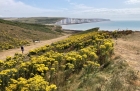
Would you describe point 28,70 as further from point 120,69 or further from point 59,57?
point 120,69

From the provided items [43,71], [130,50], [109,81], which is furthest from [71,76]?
[130,50]

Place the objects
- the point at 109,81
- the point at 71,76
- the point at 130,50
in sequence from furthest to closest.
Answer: the point at 130,50 → the point at 71,76 → the point at 109,81

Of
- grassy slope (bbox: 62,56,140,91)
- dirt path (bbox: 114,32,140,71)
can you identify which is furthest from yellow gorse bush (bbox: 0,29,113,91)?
dirt path (bbox: 114,32,140,71)

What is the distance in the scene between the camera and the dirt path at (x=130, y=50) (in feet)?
33.7

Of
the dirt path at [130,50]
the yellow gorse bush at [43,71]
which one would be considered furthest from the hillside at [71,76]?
the dirt path at [130,50]

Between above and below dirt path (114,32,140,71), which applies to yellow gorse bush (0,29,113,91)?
A: above

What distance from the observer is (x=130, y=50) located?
46.1 feet

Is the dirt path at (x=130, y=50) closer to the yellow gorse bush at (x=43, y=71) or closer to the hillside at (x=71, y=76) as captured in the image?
the hillside at (x=71, y=76)

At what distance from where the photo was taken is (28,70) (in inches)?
335

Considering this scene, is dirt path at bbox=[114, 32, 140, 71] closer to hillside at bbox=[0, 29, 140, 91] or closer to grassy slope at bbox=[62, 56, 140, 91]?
hillside at bbox=[0, 29, 140, 91]

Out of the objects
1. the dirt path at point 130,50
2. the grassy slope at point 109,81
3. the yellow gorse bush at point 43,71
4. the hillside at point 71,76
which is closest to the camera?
the yellow gorse bush at point 43,71

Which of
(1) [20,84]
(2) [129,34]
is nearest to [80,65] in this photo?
(1) [20,84]

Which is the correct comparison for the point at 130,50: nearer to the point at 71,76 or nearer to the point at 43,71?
the point at 71,76

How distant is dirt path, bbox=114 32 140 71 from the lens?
10.3 meters
